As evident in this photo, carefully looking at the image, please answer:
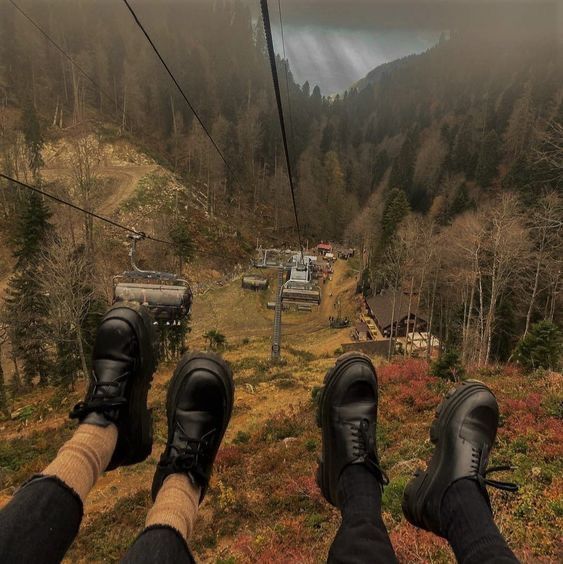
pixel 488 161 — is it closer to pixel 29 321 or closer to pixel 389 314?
pixel 389 314

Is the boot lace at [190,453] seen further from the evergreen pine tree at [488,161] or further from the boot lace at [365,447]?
the evergreen pine tree at [488,161]

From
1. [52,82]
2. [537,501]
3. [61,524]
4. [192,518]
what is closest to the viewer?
[61,524]

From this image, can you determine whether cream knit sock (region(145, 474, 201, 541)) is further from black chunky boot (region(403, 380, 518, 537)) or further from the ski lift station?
the ski lift station

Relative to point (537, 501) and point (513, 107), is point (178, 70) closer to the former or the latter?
point (513, 107)

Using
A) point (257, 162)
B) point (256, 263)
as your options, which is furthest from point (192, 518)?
point (257, 162)

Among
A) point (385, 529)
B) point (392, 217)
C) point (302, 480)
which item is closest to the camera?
point (385, 529)

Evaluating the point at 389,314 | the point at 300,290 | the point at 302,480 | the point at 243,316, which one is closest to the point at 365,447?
the point at 302,480

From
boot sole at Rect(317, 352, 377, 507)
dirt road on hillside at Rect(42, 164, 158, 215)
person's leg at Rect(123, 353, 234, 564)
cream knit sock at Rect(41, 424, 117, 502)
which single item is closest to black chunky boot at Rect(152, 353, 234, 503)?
person's leg at Rect(123, 353, 234, 564)
